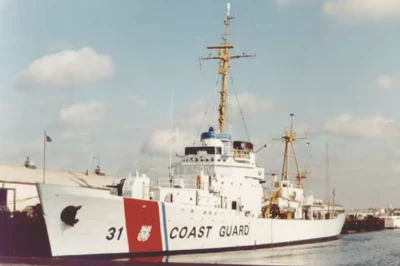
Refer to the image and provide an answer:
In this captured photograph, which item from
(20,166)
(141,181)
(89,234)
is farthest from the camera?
(20,166)

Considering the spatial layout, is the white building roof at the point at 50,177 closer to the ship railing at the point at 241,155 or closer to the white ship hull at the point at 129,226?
the ship railing at the point at 241,155

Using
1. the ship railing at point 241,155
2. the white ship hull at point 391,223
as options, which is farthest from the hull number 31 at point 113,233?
the white ship hull at point 391,223

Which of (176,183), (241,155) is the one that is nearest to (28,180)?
(176,183)

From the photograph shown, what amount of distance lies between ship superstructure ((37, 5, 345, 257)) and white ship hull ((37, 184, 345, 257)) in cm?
3

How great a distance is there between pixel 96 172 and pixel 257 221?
599 inches

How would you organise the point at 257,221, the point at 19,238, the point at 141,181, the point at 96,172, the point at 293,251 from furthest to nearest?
1. the point at 96,172
2. the point at 293,251
3. the point at 257,221
4. the point at 19,238
5. the point at 141,181

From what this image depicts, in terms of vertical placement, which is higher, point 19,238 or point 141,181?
point 141,181

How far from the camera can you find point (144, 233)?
21234mm

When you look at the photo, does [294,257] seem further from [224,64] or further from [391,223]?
[391,223]

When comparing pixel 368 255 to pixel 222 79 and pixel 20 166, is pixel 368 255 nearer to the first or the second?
pixel 222 79

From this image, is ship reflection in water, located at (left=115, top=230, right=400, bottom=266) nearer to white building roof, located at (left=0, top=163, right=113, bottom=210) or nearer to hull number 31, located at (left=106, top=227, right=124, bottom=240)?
hull number 31, located at (left=106, top=227, right=124, bottom=240)

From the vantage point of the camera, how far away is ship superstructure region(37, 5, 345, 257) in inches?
776

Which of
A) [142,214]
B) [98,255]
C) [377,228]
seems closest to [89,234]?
[98,255]

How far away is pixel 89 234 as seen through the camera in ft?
65.4
